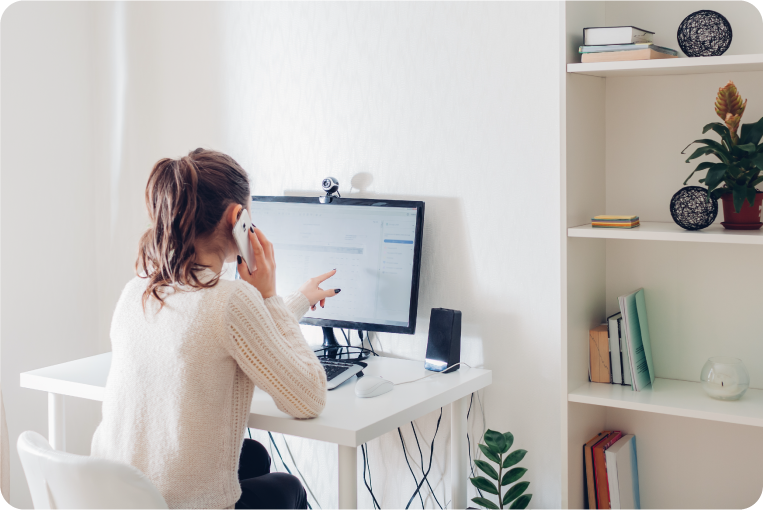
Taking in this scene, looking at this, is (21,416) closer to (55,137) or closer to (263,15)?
(55,137)

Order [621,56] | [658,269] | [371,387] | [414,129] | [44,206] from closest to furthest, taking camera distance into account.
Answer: [621,56] → [371,387] → [658,269] → [414,129] → [44,206]

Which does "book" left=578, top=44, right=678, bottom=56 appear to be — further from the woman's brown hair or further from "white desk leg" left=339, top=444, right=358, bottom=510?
"white desk leg" left=339, top=444, right=358, bottom=510

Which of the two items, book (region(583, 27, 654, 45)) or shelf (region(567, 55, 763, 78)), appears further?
book (region(583, 27, 654, 45))

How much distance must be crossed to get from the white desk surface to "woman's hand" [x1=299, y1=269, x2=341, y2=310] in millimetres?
234

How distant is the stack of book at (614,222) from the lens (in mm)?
1609

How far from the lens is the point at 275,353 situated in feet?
4.59

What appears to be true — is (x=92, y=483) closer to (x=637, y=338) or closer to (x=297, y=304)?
(x=297, y=304)

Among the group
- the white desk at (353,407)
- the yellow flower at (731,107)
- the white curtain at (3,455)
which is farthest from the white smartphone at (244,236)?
the white curtain at (3,455)

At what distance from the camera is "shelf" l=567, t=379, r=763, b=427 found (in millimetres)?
1498

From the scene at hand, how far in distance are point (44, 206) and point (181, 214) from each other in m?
1.39

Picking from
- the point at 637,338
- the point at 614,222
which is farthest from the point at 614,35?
the point at 637,338

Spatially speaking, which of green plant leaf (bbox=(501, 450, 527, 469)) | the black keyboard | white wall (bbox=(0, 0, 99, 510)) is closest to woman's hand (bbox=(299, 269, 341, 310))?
the black keyboard

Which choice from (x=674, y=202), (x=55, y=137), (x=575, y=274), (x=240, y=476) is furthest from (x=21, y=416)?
(x=674, y=202)

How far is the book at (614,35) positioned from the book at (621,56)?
1.1 inches
